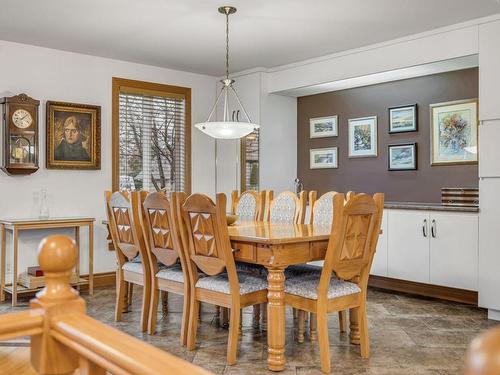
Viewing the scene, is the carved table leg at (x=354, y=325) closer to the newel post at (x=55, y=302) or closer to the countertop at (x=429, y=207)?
the countertop at (x=429, y=207)

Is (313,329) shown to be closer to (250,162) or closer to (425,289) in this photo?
(425,289)

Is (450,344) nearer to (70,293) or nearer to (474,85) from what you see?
(474,85)

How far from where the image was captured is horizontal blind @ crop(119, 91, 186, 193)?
19.0 feet

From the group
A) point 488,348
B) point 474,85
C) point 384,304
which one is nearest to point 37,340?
point 488,348

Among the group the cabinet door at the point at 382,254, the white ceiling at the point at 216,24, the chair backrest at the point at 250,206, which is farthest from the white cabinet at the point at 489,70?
the chair backrest at the point at 250,206

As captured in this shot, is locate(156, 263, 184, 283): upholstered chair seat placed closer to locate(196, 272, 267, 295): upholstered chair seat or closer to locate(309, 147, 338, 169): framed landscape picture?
locate(196, 272, 267, 295): upholstered chair seat

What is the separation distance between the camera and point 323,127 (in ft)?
20.2

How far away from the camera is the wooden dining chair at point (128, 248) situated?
3.69 m

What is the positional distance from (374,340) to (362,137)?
2.82m

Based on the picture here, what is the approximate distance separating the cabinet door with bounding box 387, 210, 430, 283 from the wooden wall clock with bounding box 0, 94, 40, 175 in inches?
140

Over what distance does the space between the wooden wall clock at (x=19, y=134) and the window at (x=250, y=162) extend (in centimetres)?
240

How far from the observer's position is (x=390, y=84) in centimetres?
549

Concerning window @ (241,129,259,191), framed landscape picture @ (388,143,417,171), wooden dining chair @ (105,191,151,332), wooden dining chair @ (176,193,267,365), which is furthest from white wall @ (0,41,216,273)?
framed landscape picture @ (388,143,417,171)

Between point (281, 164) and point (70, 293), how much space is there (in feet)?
17.7
